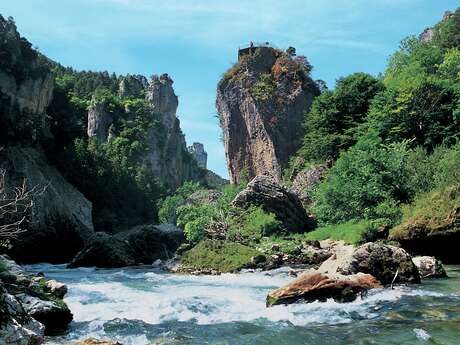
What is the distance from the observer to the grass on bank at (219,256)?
2264 cm

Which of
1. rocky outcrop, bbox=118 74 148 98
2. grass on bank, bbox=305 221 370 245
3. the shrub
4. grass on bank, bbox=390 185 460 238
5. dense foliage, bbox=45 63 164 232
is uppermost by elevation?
rocky outcrop, bbox=118 74 148 98

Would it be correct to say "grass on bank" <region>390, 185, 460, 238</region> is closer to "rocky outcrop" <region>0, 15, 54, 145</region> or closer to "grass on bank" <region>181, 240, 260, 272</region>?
"grass on bank" <region>181, 240, 260, 272</region>

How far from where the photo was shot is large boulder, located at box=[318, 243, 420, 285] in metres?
14.8

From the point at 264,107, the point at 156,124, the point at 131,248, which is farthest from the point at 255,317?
the point at 156,124

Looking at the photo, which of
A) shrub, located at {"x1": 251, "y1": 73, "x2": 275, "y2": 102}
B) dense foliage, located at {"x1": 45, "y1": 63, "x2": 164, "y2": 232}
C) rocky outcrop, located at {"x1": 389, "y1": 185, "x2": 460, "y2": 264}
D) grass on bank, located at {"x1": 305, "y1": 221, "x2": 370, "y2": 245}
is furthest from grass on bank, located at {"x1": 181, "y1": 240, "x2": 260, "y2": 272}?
dense foliage, located at {"x1": 45, "y1": 63, "x2": 164, "y2": 232}

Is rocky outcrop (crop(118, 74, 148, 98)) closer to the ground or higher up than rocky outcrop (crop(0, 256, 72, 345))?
higher up

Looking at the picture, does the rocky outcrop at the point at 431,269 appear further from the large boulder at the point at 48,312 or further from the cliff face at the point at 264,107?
the cliff face at the point at 264,107

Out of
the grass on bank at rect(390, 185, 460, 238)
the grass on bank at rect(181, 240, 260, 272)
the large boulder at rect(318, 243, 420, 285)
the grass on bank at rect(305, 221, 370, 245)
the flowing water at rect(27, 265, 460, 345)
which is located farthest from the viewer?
the grass on bank at rect(305, 221, 370, 245)

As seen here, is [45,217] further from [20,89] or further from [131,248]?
[20,89]

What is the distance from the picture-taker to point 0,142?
36.4m

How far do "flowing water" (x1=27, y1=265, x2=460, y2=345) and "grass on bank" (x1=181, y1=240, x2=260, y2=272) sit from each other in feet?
21.7

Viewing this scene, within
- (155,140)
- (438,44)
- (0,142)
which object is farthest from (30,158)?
(155,140)

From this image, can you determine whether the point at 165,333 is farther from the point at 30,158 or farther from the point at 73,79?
the point at 73,79

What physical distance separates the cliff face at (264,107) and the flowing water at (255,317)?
32.8 meters
